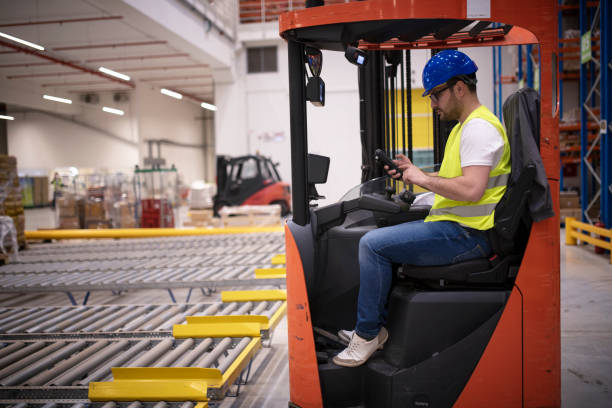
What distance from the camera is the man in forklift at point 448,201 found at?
239 centimetres

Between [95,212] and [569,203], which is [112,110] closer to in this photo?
[95,212]

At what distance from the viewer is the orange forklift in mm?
2439

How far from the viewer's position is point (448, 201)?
263 centimetres

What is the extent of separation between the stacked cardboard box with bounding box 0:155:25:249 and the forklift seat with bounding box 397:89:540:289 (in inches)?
345

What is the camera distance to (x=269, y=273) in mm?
6062

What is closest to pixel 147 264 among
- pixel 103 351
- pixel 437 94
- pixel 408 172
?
pixel 103 351

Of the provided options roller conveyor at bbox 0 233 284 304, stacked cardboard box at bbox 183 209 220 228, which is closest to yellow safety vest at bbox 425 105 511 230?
roller conveyor at bbox 0 233 284 304

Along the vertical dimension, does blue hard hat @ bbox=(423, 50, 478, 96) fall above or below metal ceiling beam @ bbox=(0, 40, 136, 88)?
below

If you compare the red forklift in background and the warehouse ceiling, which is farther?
the red forklift in background

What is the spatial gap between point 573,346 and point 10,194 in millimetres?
9323

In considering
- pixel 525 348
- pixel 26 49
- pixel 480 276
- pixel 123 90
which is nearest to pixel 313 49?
pixel 480 276

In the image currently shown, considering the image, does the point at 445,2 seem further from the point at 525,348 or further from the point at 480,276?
the point at 525,348

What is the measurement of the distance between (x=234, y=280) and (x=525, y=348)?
3694mm

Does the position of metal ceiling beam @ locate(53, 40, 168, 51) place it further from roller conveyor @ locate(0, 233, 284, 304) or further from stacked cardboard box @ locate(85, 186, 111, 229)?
roller conveyor @ locate(0, 233, 284, 304)
